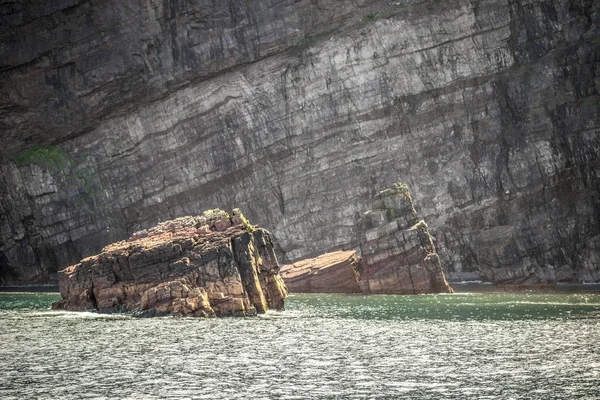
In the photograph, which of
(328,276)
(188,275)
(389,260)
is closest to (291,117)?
(328,276)

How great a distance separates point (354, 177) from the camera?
463 ft

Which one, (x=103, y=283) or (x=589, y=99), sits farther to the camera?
(x=589, y=99)

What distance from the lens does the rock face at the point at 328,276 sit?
385ft

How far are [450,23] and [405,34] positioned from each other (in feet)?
23.2

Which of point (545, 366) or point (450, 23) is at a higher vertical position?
point (450, 23)

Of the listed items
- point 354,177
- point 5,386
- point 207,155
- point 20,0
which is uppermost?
point 20,0

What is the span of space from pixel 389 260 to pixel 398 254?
1.35 meters

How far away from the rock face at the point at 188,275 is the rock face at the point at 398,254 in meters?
21.9

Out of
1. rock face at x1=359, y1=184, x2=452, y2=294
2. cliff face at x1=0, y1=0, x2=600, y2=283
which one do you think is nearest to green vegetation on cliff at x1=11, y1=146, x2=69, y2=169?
cliff face at x1=0, y1=0, x2=600, y2=283

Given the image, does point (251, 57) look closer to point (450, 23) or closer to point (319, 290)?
point (450, 23)

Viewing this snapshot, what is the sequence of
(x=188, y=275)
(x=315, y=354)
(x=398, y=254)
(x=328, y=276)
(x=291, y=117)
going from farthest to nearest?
(x=291, y=117) → (x=328, y=276) → (x=398, y=254) → (x=188, y=275) → (x=315, y=354)

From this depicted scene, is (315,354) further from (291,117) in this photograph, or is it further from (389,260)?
(291,117)

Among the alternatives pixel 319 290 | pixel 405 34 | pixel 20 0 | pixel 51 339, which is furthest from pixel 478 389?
pixel 20 0

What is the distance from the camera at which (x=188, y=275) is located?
87.2 meters
